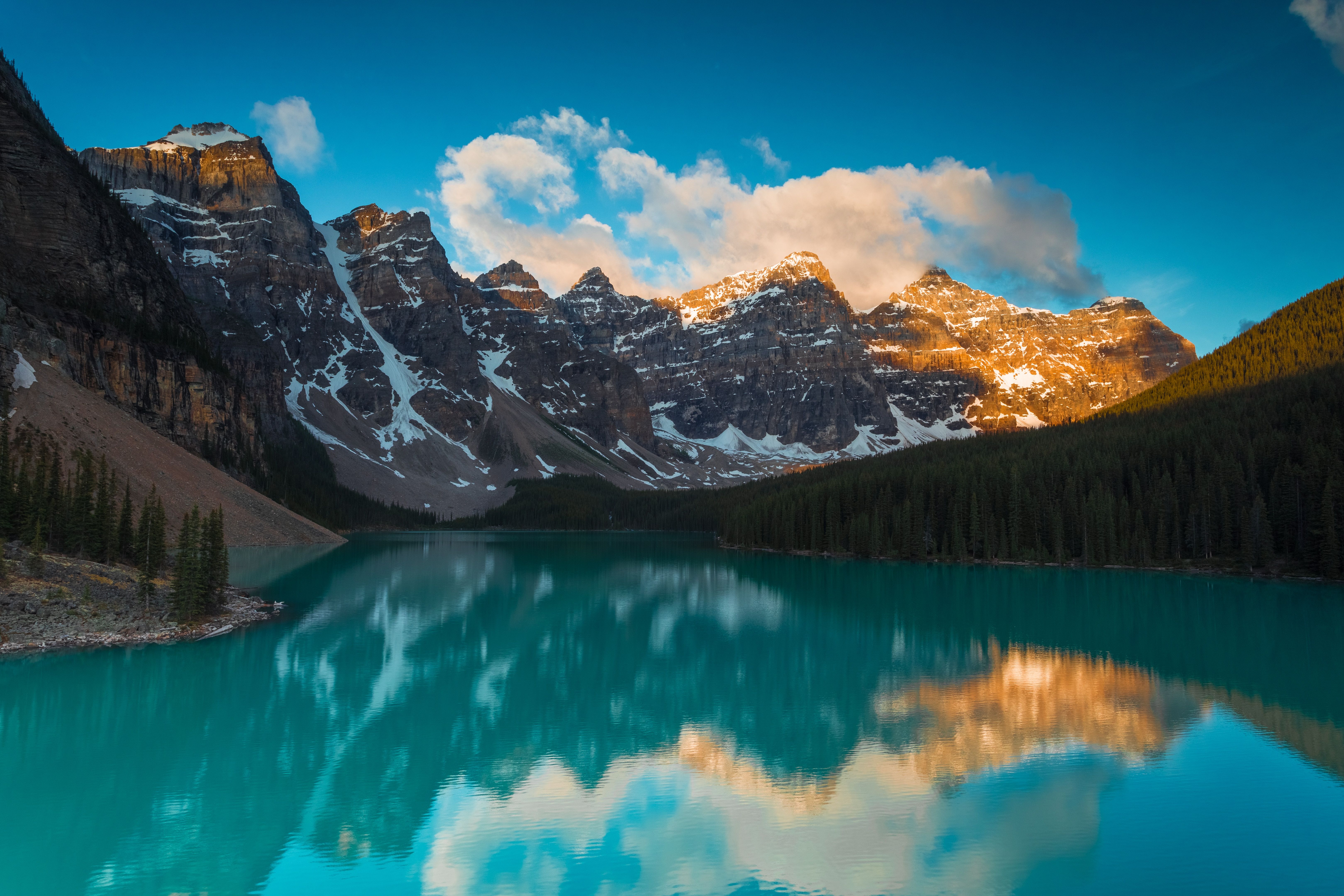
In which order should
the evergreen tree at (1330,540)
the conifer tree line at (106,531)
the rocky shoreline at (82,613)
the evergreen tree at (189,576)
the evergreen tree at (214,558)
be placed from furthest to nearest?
1. the evergreen tree at (1330,540)
2. the evergreen tree at (214,558)
3. the conifer tree line at (106,531)
4. the evergreen tree at (189,576)
5. the rocky shoreline at (82,613)

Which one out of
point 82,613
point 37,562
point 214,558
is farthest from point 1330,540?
point 37,562

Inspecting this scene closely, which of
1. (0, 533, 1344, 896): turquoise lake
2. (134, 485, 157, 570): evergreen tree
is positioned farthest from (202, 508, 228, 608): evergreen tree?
(0, 533, 1344, 896): turquoise lake

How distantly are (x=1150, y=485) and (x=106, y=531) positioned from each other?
72.4 m

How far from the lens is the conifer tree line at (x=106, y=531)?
28469 millimetres

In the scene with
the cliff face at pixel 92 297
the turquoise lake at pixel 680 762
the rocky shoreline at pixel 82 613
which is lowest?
the turquoise lake at pixel 680 762

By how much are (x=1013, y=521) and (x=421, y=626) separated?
180 feet

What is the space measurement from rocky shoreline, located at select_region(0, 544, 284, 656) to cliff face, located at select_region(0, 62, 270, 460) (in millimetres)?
39225

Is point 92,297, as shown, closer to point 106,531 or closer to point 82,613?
point 106,531

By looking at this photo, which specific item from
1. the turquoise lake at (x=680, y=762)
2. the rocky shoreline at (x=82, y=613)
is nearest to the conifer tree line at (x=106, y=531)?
the rocky shoreline at (x=82, y=613)

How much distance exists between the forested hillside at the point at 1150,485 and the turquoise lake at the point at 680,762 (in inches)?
1155

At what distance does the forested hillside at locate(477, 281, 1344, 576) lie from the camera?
56.3 metres

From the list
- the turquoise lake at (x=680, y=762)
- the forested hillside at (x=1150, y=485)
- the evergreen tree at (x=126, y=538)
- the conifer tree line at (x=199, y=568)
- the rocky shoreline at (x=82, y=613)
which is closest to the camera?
the turquoise lake at (x=680, y=762)

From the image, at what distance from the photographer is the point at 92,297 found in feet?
261

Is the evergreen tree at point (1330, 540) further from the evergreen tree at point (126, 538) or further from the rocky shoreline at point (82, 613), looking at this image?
the evergreen tree at point (126, 538)
